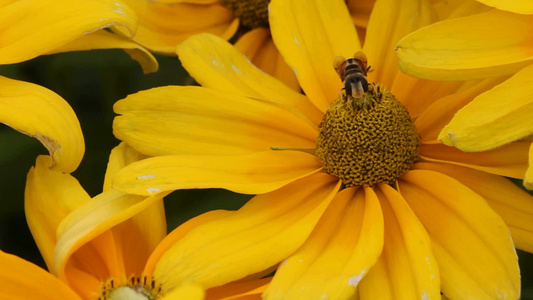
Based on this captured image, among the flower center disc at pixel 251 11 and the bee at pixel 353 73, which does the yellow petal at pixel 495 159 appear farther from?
the flower center disc at pixel 251 11

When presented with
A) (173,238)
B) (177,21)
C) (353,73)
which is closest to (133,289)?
(173,238)

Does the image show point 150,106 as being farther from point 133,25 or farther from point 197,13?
point 197,13

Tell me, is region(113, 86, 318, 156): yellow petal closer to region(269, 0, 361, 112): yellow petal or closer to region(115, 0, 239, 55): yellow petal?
region(269, 0, 361, 112): yellow petal

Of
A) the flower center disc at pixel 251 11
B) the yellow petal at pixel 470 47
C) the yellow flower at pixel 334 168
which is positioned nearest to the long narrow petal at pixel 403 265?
the yellow flower at pixel 334 168

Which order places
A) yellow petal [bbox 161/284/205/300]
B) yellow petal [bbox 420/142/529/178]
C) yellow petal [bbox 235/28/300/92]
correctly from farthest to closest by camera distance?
1. yellow petal [bbox 235/28/300/92]
2. yellow petal [bbox 420/142/529/178]
3. yellow petal [bbox 161/284/205/300]

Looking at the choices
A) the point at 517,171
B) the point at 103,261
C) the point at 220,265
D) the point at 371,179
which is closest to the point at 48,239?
the point at 103,261

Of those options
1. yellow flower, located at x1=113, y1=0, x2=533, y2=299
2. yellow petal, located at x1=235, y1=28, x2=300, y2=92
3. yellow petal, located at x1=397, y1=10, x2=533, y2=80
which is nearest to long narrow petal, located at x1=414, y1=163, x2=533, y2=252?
yellow flower, located at x1=113, y1=0, x2=533, y2=299
